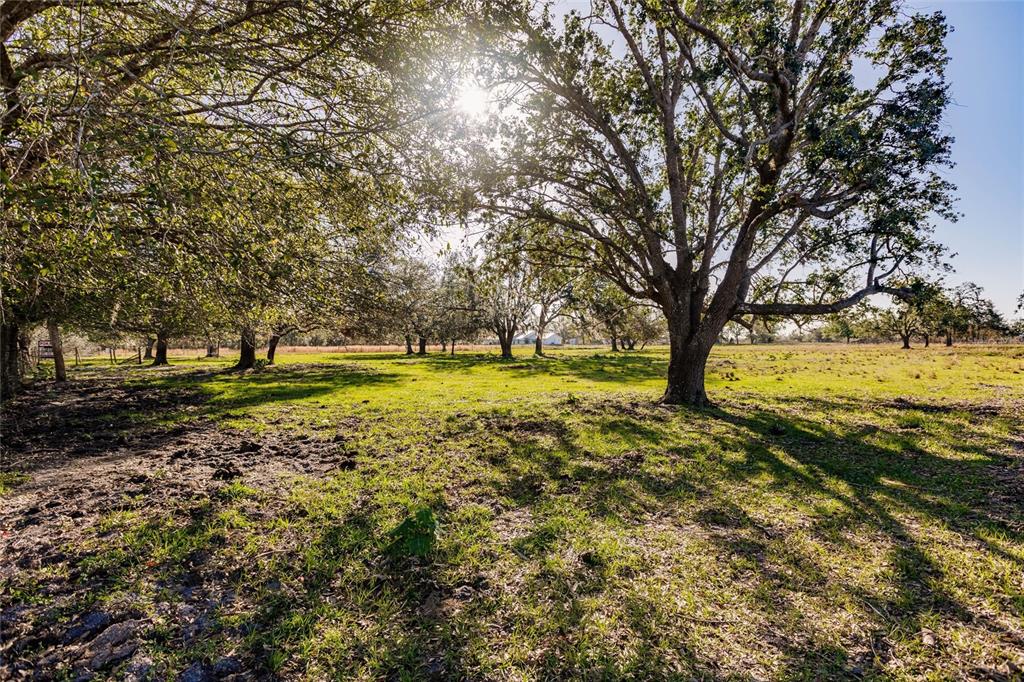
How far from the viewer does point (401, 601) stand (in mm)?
4125

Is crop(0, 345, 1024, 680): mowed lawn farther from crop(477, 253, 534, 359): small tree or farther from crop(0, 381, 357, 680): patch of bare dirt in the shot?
crop(477, 253, 534, 359): small tree

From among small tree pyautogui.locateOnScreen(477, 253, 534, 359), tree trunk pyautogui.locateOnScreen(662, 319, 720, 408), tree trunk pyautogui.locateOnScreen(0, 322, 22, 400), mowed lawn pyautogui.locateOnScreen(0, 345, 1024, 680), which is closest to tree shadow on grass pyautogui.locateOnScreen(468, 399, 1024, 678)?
mowed lawn pyautogui.locateOnScreen(0, 345, 1024, 680)

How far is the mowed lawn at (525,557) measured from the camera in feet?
11.3

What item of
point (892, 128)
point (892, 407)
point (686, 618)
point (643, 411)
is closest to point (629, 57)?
point (892, 128)

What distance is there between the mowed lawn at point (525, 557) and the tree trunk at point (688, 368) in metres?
4.78

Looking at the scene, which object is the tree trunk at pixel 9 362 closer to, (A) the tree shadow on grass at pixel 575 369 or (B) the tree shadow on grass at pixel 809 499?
(B) the tree shadow on grass at pixel 809 499

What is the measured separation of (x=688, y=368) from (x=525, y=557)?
12.2 m

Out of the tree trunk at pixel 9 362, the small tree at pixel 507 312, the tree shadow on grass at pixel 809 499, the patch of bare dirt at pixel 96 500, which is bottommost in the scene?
the tree shadow on grass at pixel 809 499

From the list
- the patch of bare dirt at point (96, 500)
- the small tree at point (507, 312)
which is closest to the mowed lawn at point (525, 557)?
the patch of bare dirt at point (96, 500)

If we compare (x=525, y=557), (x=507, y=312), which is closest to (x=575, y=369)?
(x=507, y=312)

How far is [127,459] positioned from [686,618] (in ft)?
33.6

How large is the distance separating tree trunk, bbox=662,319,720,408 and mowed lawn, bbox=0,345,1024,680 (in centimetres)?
478

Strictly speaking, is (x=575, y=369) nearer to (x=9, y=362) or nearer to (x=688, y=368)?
(x=688, y=368)

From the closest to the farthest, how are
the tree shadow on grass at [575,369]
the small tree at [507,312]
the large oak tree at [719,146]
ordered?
the large oak tree at [719,146] → the tree shadow on grass at [575,369] → the small tree at [507,312]
